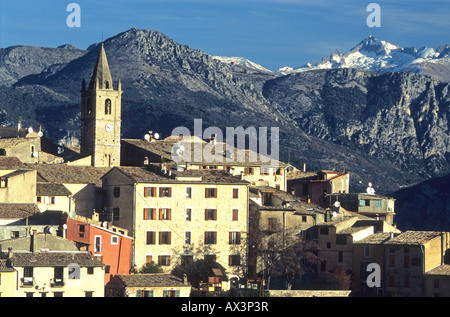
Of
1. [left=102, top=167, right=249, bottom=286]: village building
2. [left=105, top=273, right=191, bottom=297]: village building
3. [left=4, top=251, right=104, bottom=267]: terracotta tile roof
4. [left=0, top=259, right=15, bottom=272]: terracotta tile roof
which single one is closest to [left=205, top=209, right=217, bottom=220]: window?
[left=102, top=167, right=249, bottom=286]: village building

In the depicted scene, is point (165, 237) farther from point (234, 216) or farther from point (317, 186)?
point (317, 186)

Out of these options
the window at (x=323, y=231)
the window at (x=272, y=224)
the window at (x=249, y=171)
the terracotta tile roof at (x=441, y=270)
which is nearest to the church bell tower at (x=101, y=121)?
the window at (x=249, y=171)

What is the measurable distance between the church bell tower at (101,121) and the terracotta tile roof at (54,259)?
3530 cm

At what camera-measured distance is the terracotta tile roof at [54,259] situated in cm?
9200

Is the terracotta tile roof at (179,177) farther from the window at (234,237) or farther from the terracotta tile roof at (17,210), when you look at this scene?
the terracotta tile roof at (17,210)

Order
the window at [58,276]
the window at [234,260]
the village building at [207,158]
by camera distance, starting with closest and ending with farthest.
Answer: the window at [58,276] → the window at [234,260] → the village building at [207,158]

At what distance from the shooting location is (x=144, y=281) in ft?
315

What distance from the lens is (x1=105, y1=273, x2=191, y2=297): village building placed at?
94188mm

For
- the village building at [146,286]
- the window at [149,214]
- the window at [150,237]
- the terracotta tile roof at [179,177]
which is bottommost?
the village building at [146,286]

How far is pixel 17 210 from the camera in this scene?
10350 cm
